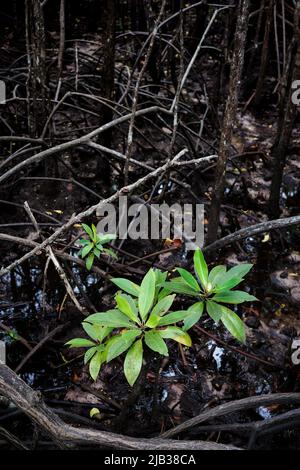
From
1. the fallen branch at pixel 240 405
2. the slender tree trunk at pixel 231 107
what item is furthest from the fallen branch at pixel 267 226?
the fallen branch at pixel 240 405

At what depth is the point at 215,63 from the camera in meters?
4.75

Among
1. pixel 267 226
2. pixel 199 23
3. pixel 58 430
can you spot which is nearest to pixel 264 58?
pixel 199 23

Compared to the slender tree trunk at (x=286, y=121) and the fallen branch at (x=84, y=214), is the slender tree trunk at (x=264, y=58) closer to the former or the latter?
the slender tree trunk at (x=286, y=121)

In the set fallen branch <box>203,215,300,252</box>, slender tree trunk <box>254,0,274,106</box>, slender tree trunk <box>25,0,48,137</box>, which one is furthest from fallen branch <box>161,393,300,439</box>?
slender tree trunk <box>254,0,274,106</box>

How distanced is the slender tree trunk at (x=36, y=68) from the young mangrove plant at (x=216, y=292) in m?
1.69

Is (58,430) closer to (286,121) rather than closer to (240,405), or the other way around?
(240,405)

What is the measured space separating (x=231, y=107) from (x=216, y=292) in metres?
0.96

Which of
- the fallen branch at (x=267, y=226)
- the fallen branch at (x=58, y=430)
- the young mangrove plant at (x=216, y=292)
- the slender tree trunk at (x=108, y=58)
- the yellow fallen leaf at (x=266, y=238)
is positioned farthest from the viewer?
the yellow fallen leaf at (x=266, y=238)

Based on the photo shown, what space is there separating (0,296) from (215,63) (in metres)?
3.77

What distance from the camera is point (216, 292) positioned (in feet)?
3.95

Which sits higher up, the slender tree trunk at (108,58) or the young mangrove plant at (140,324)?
the slender tree trunk at (108,58)

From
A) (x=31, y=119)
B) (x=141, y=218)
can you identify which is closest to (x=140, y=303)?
(x=141, y=218)

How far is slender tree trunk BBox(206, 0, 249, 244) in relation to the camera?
1.68m

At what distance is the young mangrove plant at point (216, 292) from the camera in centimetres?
117
